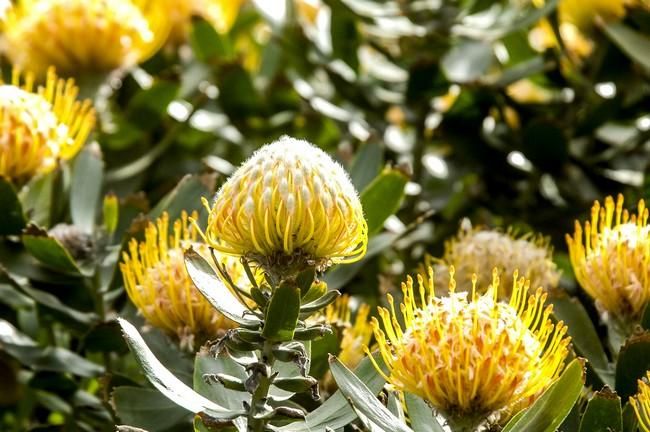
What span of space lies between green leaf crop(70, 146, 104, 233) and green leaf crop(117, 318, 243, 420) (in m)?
0.60

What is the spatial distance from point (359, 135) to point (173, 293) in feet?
2.48

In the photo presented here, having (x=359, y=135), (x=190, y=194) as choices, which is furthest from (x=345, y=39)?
(x=190, y=194)

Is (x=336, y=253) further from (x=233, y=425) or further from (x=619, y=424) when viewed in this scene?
(x=619, y=424)

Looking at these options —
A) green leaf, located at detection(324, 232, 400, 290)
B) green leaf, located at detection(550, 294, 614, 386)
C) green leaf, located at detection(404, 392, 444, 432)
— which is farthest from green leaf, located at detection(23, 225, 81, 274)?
green leaf, located at detection(550, 294, 614, 386)

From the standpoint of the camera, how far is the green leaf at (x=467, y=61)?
84.9 inches

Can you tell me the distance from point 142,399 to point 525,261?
24.5 inches

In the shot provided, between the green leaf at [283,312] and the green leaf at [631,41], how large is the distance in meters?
1.04

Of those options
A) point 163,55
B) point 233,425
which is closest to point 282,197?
point 233,425

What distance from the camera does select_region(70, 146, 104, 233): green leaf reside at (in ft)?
6.10

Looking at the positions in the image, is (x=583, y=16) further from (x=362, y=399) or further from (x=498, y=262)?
(x=362, y=399)

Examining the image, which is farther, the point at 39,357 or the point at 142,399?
the point at 39,357

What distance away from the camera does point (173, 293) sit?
1586 millimetres

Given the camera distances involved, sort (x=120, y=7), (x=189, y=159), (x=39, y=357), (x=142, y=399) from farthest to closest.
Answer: (x=189, y=159)
(x=120, y=7)
(x=39, y=357)
(x=142, y=399)

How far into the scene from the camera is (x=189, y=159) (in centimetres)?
240
